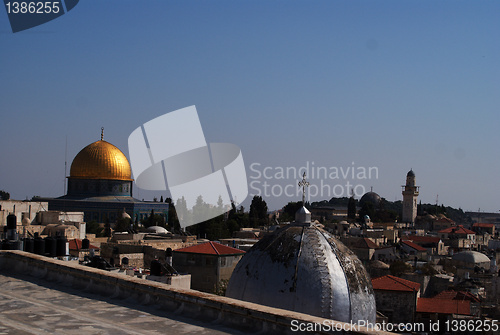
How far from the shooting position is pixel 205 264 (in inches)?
661

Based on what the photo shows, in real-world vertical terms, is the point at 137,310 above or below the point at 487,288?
above

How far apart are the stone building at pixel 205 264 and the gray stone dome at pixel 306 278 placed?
8.71m

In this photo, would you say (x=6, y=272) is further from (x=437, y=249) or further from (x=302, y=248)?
(x=437, y=249)

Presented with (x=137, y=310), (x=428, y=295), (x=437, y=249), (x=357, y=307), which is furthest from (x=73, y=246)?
(x=437, y=249)

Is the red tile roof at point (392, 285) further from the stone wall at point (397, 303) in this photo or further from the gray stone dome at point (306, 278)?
the gray stone dome at point (306, 278)

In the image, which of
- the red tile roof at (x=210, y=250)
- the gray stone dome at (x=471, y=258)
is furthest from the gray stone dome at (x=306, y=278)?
the gray stone dome at (x=471, y=258)

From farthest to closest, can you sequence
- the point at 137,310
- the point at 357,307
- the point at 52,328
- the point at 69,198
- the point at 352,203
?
the point at 352,203 → the point at 69,198 → the point at 357,307 → the point at 137,310 → the point at 52,328

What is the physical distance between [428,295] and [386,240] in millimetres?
24451

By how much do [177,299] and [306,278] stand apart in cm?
291

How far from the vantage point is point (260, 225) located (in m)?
47.6

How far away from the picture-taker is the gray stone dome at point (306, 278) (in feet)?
23.3

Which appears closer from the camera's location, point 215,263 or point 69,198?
point 215,263

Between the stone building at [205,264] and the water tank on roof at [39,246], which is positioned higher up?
the water tank on roof at [39,246]

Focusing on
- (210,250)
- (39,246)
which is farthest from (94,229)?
(39,246)
